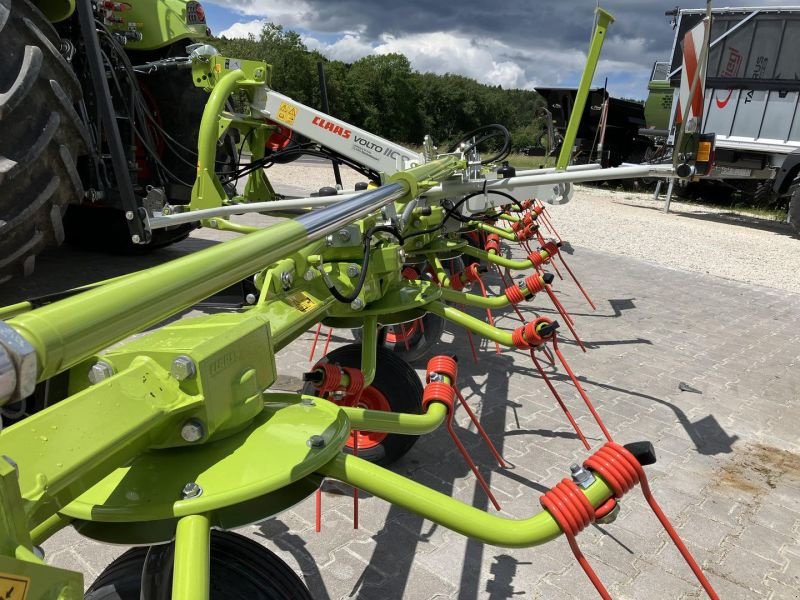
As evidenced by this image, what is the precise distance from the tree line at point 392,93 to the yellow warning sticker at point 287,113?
27429mm

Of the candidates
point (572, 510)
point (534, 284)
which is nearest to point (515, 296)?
point (534, 284)

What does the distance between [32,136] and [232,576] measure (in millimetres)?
2583

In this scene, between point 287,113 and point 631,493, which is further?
point 287,113

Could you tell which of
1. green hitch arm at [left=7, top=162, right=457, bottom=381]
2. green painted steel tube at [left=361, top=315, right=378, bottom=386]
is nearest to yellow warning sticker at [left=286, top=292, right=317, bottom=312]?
green painted steel tube at [left=361, top=315, right=378, bottom=386]

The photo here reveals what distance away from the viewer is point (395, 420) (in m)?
1.63

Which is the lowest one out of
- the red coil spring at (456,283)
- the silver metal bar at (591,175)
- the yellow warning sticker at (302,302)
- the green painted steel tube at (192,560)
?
the red coil spring at (456,283)

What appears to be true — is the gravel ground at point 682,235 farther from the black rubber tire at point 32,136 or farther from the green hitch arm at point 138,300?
the green hitch arm at point 138,300

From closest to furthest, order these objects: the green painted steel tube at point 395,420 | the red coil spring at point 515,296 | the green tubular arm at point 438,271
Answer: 1. the green painted steel tube at point 395,420
2. the red coil spring at point 515,296
3. the green tubular arm at point 438,271

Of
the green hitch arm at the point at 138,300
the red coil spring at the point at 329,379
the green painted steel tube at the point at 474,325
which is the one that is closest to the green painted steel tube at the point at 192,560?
the green hitch arm at the point at 138,300

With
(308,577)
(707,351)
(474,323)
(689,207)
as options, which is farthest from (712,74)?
(308,577)

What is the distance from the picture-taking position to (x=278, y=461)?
3.88ft

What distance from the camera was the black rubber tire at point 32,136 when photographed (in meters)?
2.82

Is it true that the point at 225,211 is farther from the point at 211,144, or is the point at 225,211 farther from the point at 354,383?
the point at 354,383

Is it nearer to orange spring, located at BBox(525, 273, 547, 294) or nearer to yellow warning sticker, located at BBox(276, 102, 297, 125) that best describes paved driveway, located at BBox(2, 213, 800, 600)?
orange spring, located at BBox(525, 273, 547, 294)
